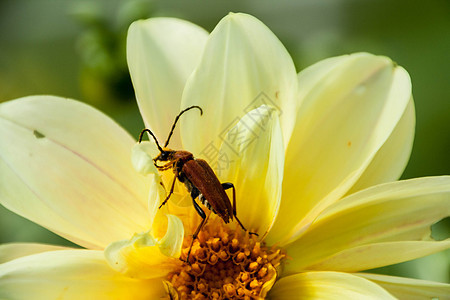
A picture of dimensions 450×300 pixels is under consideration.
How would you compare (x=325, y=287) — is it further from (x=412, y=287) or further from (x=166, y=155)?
(x=166, y=155)

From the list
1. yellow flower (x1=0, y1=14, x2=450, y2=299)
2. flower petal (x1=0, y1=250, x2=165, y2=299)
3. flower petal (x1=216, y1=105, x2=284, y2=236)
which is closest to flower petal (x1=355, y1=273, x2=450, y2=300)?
yellow flower (x1=0, y1=14, x2=450, y2=299)

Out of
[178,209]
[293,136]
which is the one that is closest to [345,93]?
[293,136]

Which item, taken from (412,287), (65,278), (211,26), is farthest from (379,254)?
(211,26)

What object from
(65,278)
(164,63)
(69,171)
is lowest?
(65,278)

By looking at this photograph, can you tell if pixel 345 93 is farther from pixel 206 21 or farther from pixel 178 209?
pixel 206 21

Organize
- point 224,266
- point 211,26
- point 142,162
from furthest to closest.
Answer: point 211,26 < point 224,266 < point 142,162

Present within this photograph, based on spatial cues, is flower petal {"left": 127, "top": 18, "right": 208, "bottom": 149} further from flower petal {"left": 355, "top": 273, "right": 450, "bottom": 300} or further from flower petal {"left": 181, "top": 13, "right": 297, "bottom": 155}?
flower petal {"left": 355, "top": 273, "right": 450, "bottom": 300}

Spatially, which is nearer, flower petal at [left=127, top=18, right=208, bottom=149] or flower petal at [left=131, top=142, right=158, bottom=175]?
flower petal at [left=131, top=142, right=158, bottom=175]
